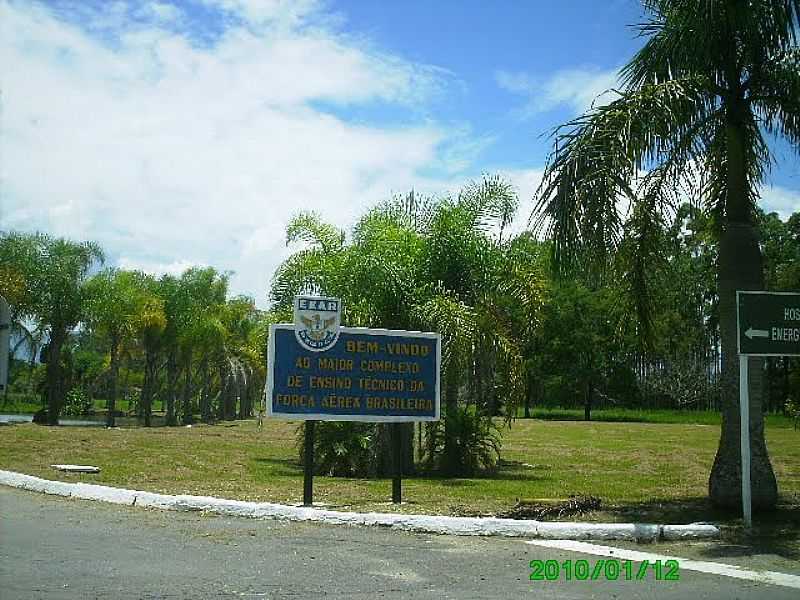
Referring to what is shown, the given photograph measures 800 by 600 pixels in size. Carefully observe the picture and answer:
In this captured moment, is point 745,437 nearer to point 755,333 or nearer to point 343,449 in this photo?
point 755,333

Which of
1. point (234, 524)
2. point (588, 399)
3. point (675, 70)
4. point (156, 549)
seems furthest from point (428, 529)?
point (588, 399)

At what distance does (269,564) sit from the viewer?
8.48 metres

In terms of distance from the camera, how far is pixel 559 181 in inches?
442

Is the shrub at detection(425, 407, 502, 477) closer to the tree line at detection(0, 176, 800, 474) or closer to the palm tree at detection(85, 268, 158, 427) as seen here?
the tree line at detection(0, 176, 800, 474)

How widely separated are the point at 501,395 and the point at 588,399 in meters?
50.8

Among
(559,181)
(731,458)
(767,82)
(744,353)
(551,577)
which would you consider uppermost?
(767,82)

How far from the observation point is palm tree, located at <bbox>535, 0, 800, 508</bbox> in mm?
11148

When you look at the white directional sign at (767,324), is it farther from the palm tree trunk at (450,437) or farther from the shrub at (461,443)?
the shrub at (461,443)

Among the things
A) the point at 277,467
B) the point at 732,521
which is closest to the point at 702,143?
the point at 732,521

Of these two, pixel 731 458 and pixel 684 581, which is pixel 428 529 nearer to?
pixel 684 581

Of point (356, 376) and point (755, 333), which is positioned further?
point (356, 376)

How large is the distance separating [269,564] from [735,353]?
7.04 meters
